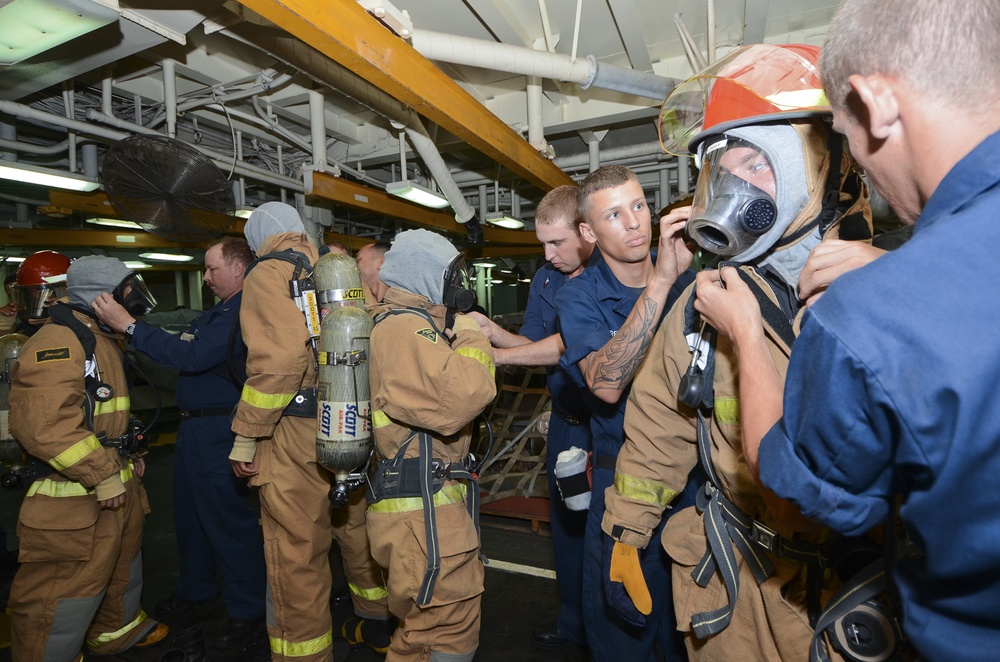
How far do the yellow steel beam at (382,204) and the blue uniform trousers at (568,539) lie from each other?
3.78 m

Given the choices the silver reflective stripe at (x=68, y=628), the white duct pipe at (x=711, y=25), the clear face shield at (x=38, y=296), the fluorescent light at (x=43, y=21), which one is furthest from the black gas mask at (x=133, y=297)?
the white duct pipe at (x=711, y=25)

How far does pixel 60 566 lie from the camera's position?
2.76 metres

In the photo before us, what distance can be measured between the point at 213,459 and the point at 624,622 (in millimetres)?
2762

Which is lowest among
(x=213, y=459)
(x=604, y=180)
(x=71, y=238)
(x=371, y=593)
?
(x=371, y=593)

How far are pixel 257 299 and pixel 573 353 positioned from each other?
1780 millimetres

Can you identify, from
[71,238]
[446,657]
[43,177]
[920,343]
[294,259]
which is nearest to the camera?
[920,343]

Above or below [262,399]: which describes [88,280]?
above

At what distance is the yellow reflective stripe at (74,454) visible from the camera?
106 inches

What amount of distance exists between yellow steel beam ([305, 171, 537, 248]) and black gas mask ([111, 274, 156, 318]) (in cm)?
228

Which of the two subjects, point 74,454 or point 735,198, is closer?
point 735,198

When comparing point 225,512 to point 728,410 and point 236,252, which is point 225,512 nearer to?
point 236,252

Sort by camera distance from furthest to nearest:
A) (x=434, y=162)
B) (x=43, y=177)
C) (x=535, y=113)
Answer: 1. (x=434, y=162)
2. (x=535, y=113)
3. (x=43, y=177)

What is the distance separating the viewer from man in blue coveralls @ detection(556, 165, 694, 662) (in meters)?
1.99

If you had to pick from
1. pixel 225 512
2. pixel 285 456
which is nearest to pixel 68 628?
pixel 225 512
